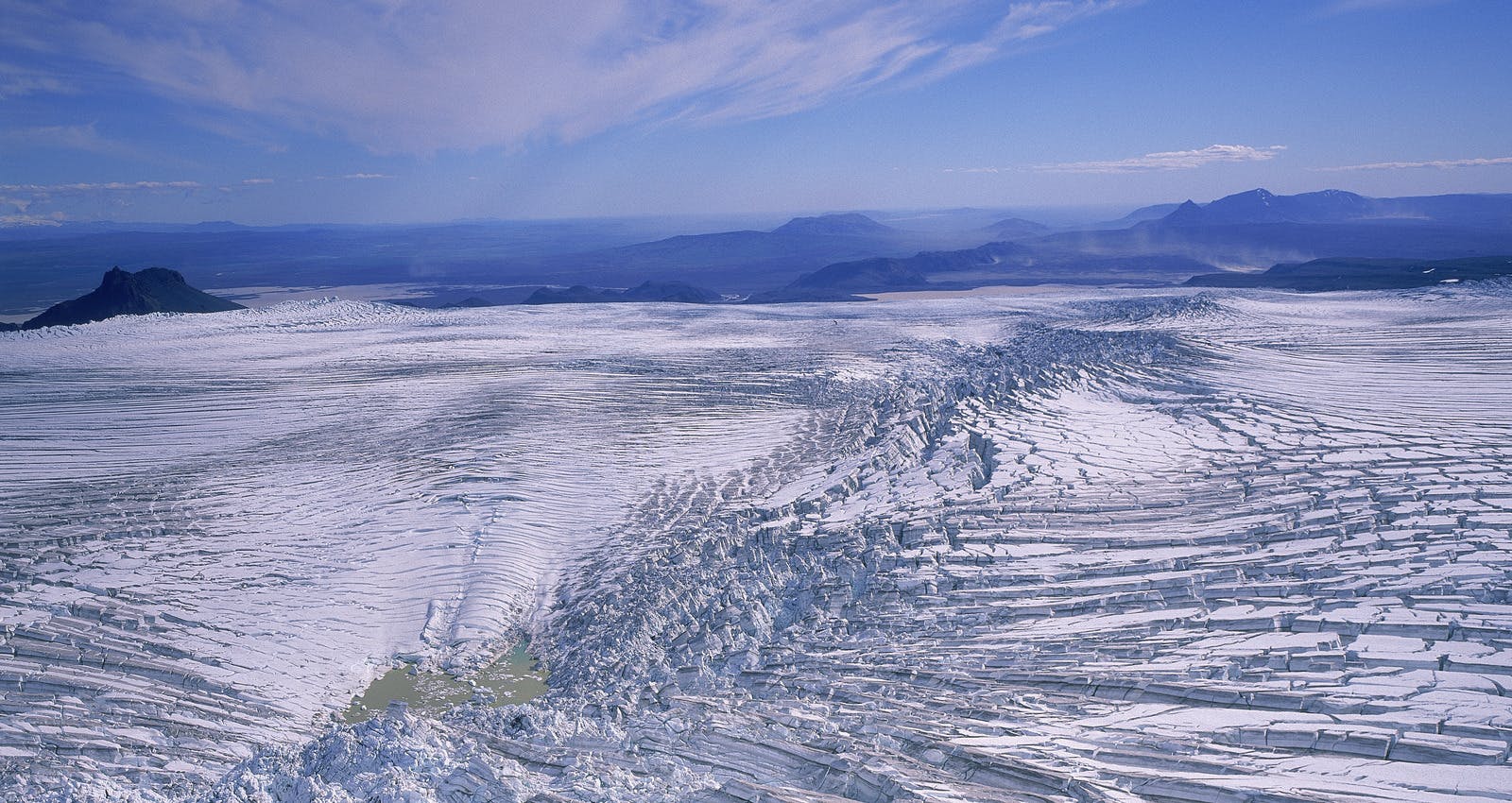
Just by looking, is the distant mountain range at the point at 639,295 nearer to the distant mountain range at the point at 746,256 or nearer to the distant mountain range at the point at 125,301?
the distant mountain range at the point at 746,256

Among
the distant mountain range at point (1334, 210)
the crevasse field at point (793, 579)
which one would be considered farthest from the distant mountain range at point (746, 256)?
the crevasse field at point (793, 579)

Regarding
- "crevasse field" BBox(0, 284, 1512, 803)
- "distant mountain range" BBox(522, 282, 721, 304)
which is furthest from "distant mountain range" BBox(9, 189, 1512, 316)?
"crevasse field" BBox(0, 284, 1512, 803)

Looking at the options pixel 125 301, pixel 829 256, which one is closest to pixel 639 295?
pixel 125 301

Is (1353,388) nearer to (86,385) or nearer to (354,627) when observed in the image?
(354,627)

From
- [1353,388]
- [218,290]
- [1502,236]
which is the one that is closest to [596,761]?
[1353,388]

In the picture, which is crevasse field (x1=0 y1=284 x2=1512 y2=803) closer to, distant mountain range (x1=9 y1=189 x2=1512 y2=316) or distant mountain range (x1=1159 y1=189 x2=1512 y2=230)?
distant mountain range (x1=9 y1=189 x2=1512 y2=316)

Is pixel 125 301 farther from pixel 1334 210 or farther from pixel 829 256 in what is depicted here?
pixel 1334 210
